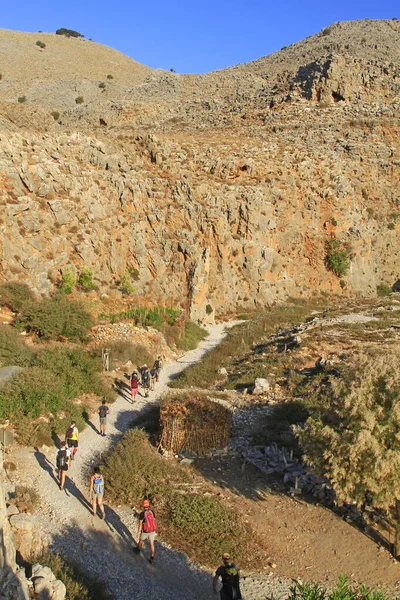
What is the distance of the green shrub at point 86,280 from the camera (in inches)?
957

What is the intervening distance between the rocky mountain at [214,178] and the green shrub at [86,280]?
690mm

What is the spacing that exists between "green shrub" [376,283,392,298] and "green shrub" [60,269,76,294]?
25296mm

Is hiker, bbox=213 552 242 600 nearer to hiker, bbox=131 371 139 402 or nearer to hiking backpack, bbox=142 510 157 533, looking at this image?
hiking backpack, bbox=142 510 157 533

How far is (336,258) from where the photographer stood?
124ft

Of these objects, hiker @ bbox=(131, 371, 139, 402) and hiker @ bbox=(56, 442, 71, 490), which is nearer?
hiker @ bbox=(56, 442, 71, 490)

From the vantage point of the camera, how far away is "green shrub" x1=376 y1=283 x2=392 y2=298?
39.8 metres

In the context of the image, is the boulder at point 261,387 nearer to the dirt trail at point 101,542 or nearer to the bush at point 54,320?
the dirt trail at point 101,542

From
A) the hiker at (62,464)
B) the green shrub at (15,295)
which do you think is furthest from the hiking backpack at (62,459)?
the green shrub at (15,295)

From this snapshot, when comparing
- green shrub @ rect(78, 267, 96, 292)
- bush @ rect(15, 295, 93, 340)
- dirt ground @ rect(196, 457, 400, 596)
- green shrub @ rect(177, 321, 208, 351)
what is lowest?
dirt ground @ rect(196, 457, 400, 596)

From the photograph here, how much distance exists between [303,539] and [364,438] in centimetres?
276

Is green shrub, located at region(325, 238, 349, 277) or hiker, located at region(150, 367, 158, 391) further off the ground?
green shrub, located at region(325, 238, 349, 277)

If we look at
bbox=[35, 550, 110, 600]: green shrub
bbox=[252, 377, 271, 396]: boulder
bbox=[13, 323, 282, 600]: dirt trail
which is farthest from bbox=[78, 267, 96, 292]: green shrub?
bbox=[35, 550, 110, 600]: green shrub

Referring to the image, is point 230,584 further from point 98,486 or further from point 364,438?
point 98,486

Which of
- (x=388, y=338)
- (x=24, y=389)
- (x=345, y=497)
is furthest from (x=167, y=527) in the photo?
(x=388, y=338)
